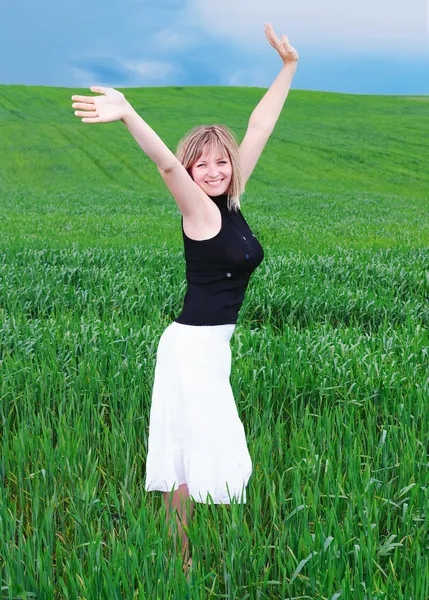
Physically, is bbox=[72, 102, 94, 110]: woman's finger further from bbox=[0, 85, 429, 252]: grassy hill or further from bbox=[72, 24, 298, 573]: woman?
bbox=[0, 85, 429, 252]: grassy hill

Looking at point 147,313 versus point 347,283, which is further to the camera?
point 347,283

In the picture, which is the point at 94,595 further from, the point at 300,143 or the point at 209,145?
the point at 300,143

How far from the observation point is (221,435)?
2.88m

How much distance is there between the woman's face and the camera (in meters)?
2.98

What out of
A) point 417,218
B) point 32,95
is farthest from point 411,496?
point 32,95

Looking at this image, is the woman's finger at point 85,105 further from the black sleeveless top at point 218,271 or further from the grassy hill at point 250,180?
the grassy hill at point 250,180

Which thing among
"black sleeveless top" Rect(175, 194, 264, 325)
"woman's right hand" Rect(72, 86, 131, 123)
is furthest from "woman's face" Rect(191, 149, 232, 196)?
"woman's right hand" Rect(72, 86, 131, 123)

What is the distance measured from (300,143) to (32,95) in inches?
1237

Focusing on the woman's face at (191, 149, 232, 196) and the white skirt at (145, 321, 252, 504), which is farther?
the woman's face at (191, 149, 232, 196)

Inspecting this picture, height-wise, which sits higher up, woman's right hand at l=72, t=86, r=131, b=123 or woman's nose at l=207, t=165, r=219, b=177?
woman's right hand at l=72, t=86, r=131, b=123

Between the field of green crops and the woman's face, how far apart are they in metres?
1.40

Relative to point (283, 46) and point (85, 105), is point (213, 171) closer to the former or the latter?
point (85, 105)

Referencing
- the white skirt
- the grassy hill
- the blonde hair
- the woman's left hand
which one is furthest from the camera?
the grassy hill

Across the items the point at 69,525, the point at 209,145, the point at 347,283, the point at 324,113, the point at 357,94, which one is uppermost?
the point at 357,94
